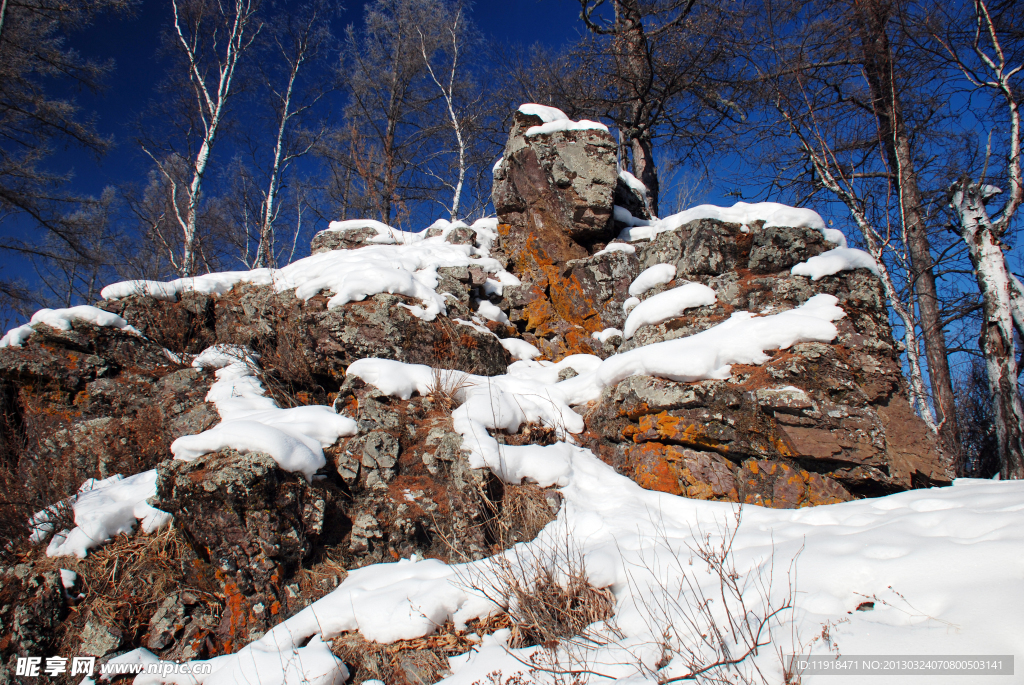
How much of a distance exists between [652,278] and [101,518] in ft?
18.0

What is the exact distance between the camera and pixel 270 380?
4.96 metres

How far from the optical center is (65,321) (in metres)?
4.90

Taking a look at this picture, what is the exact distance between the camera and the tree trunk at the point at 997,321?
4.69m

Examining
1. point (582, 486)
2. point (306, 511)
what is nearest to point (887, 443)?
point (582, 486)

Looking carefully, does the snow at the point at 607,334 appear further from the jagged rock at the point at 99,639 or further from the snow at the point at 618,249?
the jagged rock at the point at 99,639

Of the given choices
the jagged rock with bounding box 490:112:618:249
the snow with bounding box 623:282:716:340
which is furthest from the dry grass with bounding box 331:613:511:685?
the jagged rock with bounding box 490:112:618:249

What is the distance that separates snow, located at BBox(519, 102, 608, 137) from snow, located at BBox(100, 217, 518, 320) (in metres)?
1.81

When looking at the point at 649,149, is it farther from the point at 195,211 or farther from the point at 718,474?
the point at 195,211

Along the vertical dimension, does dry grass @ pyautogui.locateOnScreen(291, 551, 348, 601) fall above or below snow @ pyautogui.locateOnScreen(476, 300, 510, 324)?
below

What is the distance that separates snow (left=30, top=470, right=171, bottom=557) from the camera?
321 cm

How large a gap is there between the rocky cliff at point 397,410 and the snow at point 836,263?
34mm

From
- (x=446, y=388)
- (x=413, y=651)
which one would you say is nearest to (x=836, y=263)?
(x=446, y=388)

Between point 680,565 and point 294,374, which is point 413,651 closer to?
point 680,565

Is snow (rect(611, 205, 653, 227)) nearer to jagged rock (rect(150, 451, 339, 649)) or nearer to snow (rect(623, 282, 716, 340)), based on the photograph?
snow (rect(623, 282, 716, 340))
